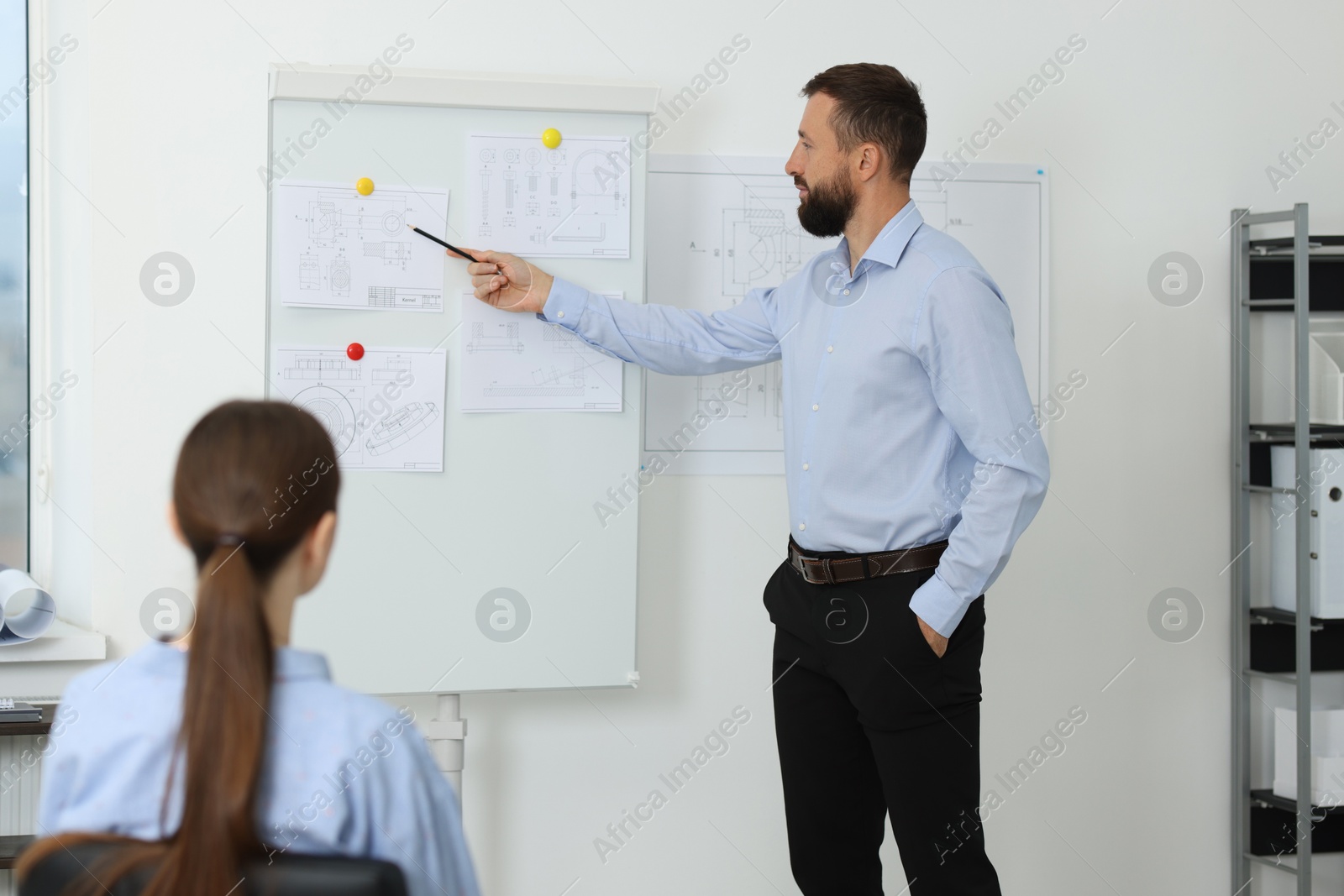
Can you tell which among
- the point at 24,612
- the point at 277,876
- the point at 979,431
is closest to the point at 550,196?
the point at 979,431

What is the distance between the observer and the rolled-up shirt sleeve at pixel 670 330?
204 centimetres

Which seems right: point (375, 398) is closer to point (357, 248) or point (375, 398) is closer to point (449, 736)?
point (357, 248)

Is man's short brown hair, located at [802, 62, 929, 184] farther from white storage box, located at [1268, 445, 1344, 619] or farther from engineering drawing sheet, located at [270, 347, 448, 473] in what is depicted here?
white storage box, located at [1268, 445, 1344, 619]

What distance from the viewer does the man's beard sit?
6.23 ft

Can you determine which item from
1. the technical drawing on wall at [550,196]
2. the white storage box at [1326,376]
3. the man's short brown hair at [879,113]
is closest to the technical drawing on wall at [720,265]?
the technical drawing on wall at [550,196]

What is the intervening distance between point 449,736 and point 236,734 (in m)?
1.25

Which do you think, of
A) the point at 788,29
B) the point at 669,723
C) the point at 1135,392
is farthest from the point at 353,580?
the point at 1135,392

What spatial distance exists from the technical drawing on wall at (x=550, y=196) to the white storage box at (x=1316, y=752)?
6.20ft

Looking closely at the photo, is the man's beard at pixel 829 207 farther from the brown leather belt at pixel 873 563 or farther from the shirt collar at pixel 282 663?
the shirt collar at pixel 282 663

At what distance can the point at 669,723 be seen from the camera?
93.6 inches

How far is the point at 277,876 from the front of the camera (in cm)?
87

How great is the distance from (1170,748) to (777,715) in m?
1.17

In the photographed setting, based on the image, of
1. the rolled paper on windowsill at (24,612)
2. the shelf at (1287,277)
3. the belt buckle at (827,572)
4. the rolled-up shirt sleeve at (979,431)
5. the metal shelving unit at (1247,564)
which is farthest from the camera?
the shelf at (1287,277)

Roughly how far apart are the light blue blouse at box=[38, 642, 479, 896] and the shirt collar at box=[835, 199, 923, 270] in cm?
119
